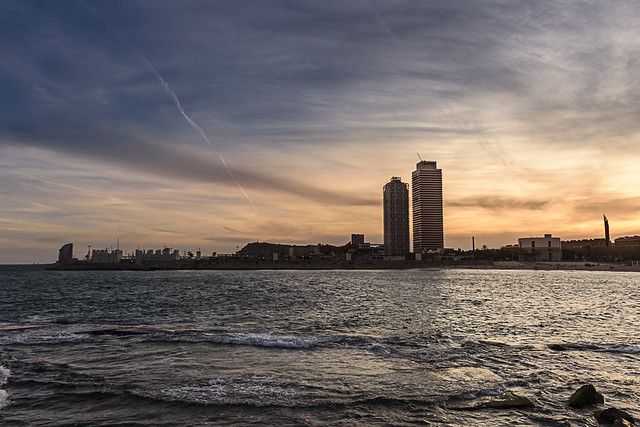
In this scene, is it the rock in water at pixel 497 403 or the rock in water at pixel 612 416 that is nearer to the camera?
the rock in water at pixel 612 416

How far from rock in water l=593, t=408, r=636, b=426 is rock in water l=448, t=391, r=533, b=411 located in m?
2.76

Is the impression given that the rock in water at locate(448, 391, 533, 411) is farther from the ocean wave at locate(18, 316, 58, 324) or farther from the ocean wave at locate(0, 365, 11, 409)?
the ocean wave at locate(18, 316, 58, 324)

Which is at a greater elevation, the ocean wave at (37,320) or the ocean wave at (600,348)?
the ocean wave at (600,348)

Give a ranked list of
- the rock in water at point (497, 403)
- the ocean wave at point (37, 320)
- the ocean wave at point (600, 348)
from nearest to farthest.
Result: the rock in water at point (497, 403) → the ocean wave at point (600, 348) → the ocean wave at point (37, 320)

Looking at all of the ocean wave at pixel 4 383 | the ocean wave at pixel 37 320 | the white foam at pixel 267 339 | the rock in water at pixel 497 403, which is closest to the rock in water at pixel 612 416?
the rock in water at pixel 497 403

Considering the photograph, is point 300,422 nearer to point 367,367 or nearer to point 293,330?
point 367,367

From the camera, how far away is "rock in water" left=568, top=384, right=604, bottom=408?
20016mm

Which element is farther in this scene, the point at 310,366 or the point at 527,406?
the point at 310,366

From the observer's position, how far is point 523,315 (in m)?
56.8

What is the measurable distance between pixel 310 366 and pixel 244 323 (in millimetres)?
21989

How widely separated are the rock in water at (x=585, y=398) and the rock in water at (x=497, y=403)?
6.54ft

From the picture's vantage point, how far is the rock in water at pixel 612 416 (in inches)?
696

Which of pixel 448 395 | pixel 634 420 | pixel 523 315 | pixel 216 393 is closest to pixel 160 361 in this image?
pixel 216 393

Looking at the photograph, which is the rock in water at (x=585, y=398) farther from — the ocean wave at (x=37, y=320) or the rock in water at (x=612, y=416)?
the ocean wave at (x=37, y=320)
